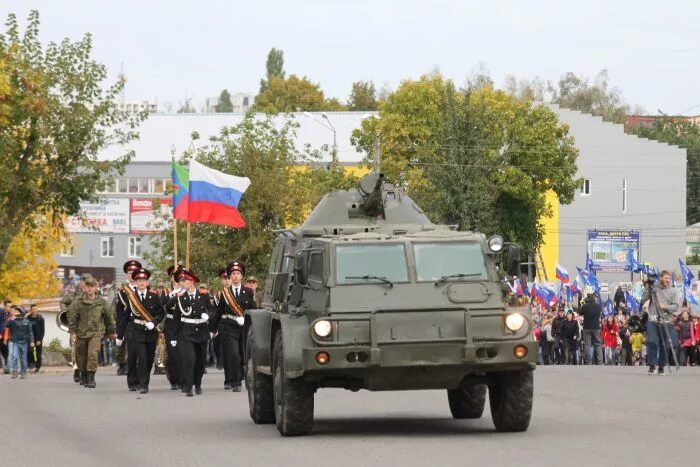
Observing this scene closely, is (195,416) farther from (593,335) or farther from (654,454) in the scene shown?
(593,335)

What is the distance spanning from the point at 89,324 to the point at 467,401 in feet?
35.0

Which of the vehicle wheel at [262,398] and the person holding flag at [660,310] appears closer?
the vehicle wheel at [262,398]

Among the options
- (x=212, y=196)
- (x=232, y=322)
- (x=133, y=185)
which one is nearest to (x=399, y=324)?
(x=232, y=322)

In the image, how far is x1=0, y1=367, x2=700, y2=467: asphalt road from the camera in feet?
43.4

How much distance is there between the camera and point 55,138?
40.9 m

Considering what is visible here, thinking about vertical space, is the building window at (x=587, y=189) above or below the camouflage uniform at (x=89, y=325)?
above

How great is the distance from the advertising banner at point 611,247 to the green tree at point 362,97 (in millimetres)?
33692

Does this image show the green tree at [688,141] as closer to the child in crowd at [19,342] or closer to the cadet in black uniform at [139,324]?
the child in crowd at [19,342]

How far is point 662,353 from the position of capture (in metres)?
28.2

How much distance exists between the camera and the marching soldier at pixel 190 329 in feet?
76.9

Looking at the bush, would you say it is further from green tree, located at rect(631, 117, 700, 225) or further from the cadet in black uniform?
green tree, located at rect(631, 117, 700, 225)

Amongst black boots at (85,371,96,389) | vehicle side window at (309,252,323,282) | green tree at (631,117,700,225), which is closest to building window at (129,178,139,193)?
green tree at (631,117,700,225)

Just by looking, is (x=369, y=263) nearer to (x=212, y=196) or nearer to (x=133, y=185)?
(x=212, y=196)

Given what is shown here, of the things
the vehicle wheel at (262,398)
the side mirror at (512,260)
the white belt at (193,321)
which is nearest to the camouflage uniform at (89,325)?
the white belt at (193,321)
